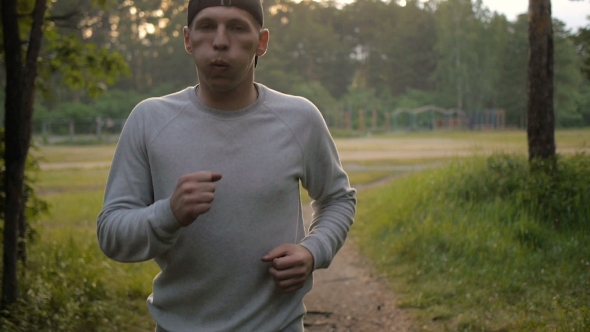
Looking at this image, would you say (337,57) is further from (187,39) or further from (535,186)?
(187,39)

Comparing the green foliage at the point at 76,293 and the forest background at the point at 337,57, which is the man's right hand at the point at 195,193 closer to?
the green foliage at the point at 76,293

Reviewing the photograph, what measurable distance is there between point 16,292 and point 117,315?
A: 0.77 meters

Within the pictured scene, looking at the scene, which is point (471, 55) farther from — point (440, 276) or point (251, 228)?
point (251, 228)

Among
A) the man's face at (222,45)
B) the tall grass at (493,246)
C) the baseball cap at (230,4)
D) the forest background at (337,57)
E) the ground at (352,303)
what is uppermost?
the forest background at (337,57)

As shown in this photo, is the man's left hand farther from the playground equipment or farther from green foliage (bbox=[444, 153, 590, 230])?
the playground equipment

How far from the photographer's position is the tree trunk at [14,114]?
4328 mm

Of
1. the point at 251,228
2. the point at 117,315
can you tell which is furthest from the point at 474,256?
the point at 251,228

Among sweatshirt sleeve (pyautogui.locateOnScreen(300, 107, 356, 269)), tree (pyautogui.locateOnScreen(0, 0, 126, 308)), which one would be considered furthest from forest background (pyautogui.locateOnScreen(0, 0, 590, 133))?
sweatshirt sleeve (pyautogui.locateOnScreen(300, 107, 356, 269))

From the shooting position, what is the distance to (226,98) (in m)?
1.93

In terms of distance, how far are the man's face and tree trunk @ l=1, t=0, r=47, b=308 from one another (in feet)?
9.24

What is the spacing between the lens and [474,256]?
21.0 ft

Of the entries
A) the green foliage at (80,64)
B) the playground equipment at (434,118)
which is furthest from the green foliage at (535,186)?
the playground equipment at (434,118)

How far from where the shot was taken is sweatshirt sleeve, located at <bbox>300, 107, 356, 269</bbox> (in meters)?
2.02

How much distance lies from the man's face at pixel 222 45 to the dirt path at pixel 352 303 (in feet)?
12.2
